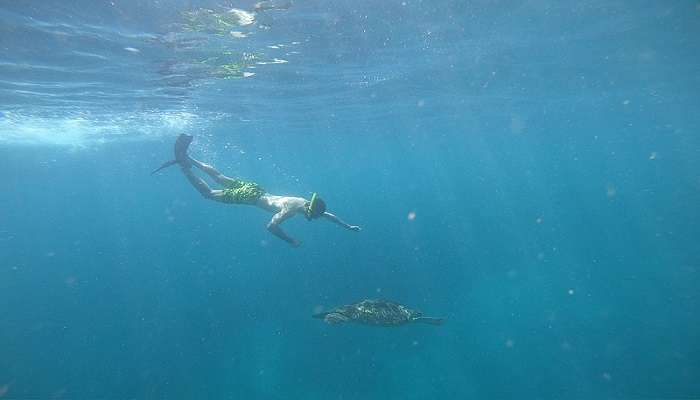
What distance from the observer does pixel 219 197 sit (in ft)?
41.4

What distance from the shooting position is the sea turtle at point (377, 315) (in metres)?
8.70

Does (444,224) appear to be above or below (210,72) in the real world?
below

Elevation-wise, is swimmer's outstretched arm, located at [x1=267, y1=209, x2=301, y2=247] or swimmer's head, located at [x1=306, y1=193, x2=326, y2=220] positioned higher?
swimmer's head, located at [x1=306, y1=193, x2=326, y2=220]

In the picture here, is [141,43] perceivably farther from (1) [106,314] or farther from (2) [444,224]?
(2) [444,224]

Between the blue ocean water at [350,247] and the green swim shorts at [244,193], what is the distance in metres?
5.17

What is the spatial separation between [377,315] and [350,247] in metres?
23.6

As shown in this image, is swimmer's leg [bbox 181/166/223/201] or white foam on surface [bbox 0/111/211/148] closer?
swimmer's leg [bbox 181/166/223/201]

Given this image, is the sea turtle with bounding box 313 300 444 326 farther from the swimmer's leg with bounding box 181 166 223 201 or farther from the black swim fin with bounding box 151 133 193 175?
the black swim fin with bounding box 151 133 193 175

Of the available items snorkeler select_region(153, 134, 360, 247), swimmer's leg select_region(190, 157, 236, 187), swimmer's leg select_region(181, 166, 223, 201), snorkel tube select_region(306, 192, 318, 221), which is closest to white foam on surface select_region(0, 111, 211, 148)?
snorkeler select_region(153, 134, 360, 247)

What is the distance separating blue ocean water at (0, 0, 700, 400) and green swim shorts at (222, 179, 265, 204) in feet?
17.0

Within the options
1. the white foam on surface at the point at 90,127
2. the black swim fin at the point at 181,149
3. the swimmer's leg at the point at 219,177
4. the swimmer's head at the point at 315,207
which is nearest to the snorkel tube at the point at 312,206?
the swimmer's head at the point at 315,207

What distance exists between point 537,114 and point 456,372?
105 feet

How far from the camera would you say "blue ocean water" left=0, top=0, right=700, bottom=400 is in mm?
13883

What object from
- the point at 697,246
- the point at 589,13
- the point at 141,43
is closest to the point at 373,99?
the point at 589,13
